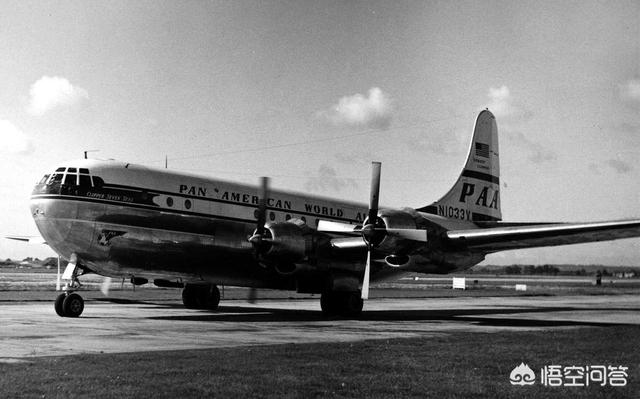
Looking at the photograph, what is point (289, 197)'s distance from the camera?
23.3m

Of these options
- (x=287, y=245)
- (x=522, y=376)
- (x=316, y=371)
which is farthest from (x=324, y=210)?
(x=522, y=376)

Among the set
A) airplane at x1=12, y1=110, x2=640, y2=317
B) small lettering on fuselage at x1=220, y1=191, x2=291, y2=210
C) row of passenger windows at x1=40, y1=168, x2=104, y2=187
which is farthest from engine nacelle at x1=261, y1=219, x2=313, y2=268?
row of passenger windows at x1=40, y1=168, x2=104, y2=187

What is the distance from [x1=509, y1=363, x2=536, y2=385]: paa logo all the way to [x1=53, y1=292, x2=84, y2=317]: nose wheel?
12573 millimetres

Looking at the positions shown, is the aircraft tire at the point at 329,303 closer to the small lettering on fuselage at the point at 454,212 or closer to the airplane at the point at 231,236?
the airplane at the point at 231,236

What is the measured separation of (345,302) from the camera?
2214 cm

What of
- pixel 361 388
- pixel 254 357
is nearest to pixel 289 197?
pixel 254 357

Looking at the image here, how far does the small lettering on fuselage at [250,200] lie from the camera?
21.4 meters

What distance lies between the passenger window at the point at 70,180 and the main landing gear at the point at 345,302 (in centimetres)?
849

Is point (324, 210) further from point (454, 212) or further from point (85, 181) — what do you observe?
point (85, 181)

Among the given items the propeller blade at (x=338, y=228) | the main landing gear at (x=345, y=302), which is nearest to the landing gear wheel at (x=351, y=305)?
the main landing gear at (x=345, y=302)

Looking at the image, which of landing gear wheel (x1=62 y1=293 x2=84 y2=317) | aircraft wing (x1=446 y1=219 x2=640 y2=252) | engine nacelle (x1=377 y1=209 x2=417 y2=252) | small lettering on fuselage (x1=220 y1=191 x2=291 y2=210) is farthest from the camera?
small lettering on fuselage (x1=220 y1=191 x2=291 y2=210)

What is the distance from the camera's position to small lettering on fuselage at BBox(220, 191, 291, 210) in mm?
21438

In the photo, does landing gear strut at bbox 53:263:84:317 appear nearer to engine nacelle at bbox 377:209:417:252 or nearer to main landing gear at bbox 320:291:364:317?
main landing gear at bbox 320:291:364:317

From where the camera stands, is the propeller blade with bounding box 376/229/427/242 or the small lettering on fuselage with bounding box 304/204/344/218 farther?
the small lettering on fuselage with bounding box 304/204/344/218
